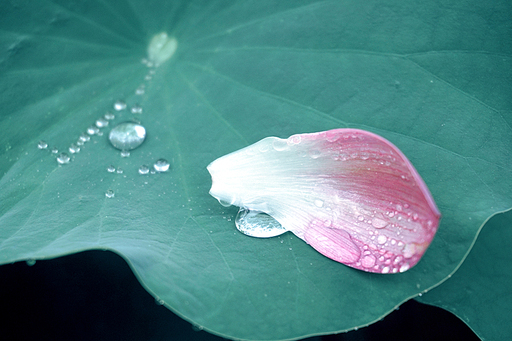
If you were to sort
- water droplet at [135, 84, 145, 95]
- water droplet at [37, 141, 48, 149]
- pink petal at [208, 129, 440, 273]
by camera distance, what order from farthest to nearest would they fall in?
water droplet at [135, 84, 145, 95] < water droplet at [37, 141, 48, 149] < pink petal at [208, 129, 440, 273]

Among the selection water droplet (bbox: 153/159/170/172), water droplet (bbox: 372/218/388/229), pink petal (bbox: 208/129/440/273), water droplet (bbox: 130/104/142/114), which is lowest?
water droplet (bbox: 372/218/388/229)

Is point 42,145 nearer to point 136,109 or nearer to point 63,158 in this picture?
point 63,158

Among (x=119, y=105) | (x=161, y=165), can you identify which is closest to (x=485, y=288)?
(x=161, y=165)

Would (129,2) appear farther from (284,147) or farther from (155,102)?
(284,147)

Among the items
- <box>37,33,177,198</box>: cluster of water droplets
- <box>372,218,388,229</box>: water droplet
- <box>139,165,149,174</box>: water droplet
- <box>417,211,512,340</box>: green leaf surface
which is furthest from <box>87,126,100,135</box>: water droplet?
<box>417,211,512,340</box>: green leaf surface

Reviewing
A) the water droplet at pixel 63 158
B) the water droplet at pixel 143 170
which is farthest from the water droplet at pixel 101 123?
the water droplet at pixel 143 170

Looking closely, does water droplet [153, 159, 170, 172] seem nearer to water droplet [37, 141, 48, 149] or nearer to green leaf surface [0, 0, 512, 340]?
green leaf surface [0, 0, 512, 340]

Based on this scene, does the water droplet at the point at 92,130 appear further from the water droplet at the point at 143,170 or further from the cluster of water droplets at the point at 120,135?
the water droplet at the point at 143,170
